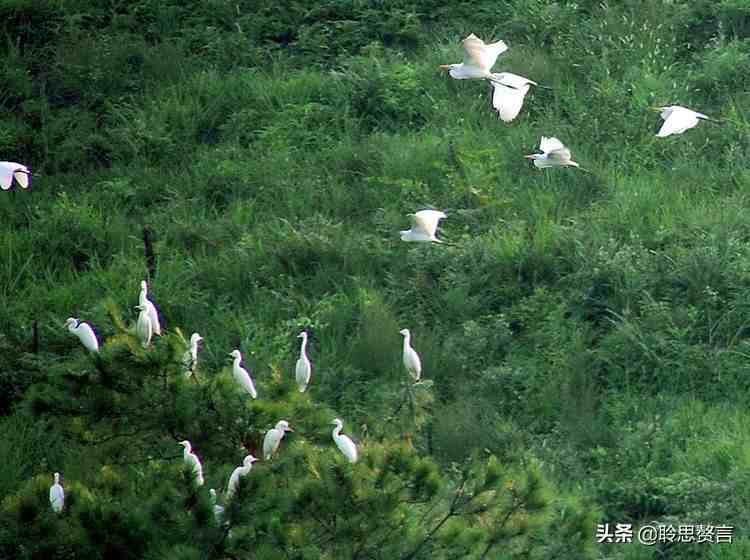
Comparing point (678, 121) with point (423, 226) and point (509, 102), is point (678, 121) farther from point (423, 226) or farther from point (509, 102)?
point (423, 226)

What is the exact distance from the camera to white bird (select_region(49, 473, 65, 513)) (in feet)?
19.4

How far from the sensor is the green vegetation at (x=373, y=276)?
19.2 feet

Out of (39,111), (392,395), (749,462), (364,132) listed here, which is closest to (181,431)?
(392,395)

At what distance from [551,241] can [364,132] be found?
2.13 m

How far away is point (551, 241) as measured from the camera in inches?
364

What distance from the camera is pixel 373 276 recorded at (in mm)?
9445

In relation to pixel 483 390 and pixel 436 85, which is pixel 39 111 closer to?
pixel 436 85

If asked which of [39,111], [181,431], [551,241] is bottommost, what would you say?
[39,111]

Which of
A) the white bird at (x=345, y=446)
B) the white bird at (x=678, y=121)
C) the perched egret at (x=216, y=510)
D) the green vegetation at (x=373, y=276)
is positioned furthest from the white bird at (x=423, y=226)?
the perched egret at (x=216, y=510)

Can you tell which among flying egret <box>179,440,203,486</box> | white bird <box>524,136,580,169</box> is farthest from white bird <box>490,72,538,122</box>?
flying egret <box>179,440,203,486</box>

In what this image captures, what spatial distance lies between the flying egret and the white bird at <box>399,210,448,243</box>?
2.50 metres

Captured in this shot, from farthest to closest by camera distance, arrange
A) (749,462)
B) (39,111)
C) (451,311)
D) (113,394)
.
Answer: (39,111)
(451,311)
(749,462)
(113,394)

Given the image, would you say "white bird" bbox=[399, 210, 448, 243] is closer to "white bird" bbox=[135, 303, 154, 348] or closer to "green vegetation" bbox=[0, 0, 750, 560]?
"green vegetation" bbox=[0, 0, 750, 560]

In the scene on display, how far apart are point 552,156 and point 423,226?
36.4 inches
